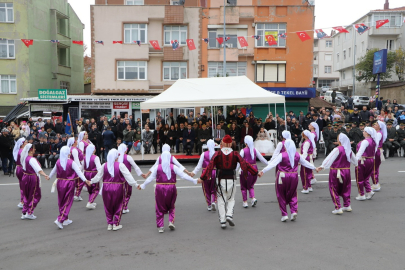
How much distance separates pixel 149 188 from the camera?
1171 centimetres

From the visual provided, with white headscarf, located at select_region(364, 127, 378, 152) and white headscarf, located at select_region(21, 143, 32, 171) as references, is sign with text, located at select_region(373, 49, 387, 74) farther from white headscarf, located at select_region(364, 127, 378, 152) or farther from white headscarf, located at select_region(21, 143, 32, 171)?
white headscarf, located at select_region(21, 143, 32, 171)

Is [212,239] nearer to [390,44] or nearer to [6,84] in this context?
[6,84]

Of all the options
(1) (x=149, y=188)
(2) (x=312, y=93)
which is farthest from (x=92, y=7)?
(1) (x=149, y=188)

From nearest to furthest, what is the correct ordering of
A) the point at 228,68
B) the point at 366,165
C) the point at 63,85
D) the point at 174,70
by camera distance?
the point at 366,165
the point at 174,70
the point at 228,68
the point at 63,85

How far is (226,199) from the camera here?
7754 millimetres

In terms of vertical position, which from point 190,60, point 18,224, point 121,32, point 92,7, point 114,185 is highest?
point 92,7

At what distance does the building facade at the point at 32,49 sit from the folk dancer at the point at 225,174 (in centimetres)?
2616

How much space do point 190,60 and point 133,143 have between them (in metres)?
13.7

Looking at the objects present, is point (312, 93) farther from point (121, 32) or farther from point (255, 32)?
point (121, 32)

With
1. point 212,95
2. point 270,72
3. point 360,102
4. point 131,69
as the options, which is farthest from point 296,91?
point 212,95

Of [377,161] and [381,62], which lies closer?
[377,161]

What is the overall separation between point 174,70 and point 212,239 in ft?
80.5

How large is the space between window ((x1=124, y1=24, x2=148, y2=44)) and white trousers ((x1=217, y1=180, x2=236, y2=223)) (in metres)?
24.2

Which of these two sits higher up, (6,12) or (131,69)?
(6,12)
